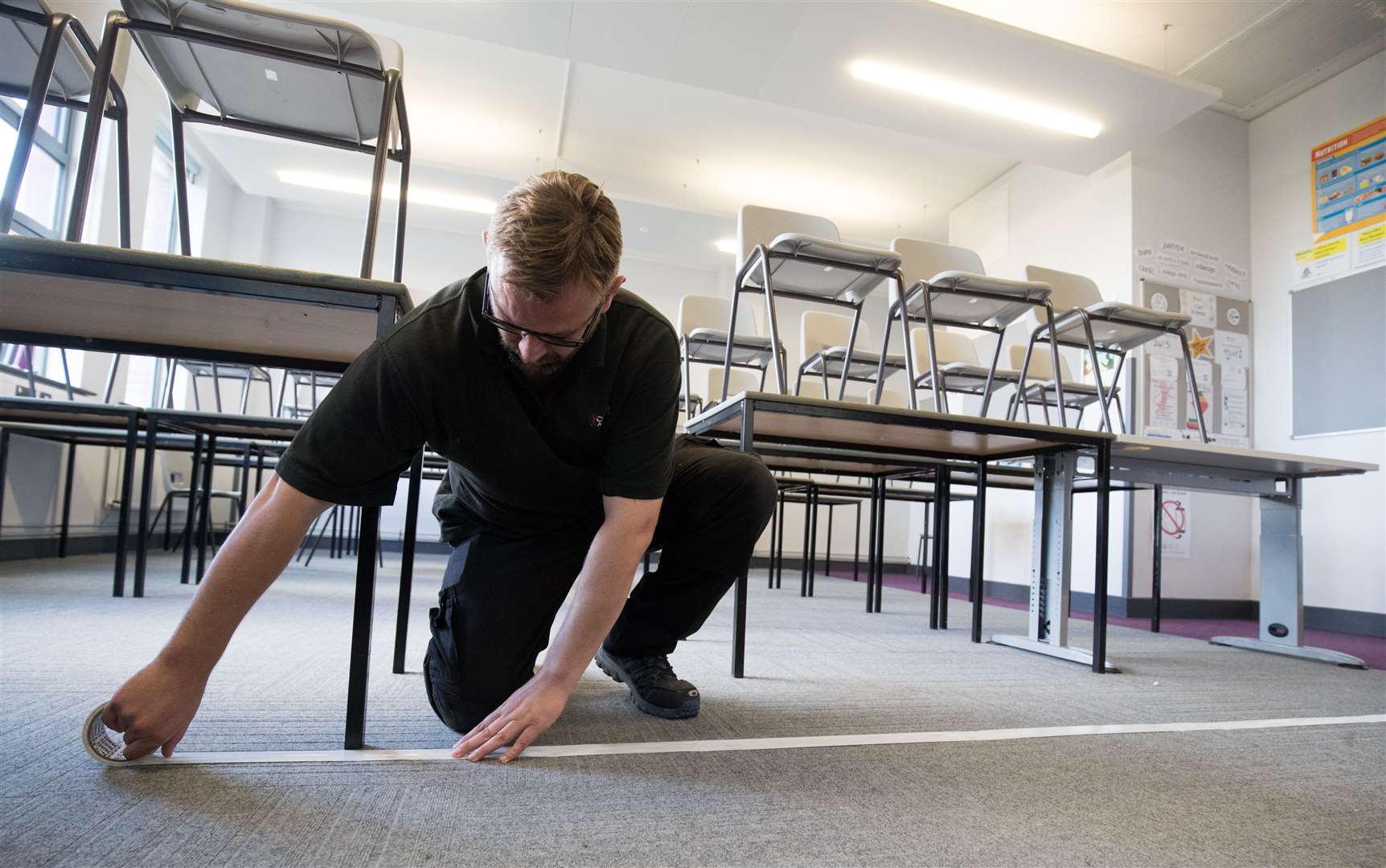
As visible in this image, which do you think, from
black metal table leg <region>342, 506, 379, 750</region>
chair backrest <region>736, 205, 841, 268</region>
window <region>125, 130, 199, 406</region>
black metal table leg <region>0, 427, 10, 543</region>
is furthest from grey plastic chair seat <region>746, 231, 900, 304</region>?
window <region>125, 130, 199, 406</region>

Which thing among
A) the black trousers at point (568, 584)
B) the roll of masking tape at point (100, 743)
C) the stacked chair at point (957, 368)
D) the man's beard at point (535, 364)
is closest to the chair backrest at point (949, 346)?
the stacked chair at point (957, 368)

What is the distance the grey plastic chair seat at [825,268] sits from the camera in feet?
6.61

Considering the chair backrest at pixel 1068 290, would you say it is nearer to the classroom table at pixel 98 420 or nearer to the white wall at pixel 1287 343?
the white wall at pixel 1287 343

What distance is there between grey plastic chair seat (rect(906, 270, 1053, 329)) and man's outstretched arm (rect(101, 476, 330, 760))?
1886 mm

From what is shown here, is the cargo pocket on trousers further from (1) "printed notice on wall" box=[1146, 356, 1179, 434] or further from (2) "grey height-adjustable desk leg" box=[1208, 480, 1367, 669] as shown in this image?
(1) "printed notice on wall" box=[1146, 356, 1179, 434]

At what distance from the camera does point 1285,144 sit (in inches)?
164

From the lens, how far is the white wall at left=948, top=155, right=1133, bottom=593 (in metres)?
4.08

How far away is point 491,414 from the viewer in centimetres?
91

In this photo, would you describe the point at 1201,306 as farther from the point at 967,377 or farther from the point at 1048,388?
the point at 967,377

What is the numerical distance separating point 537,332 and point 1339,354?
4505 mm

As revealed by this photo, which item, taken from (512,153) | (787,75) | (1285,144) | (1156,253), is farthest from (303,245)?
(1285,144)

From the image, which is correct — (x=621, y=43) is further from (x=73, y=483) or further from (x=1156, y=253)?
(x=73, y=483)

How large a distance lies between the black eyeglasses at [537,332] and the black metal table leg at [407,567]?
1.88 ft

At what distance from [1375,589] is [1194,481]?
186cm
